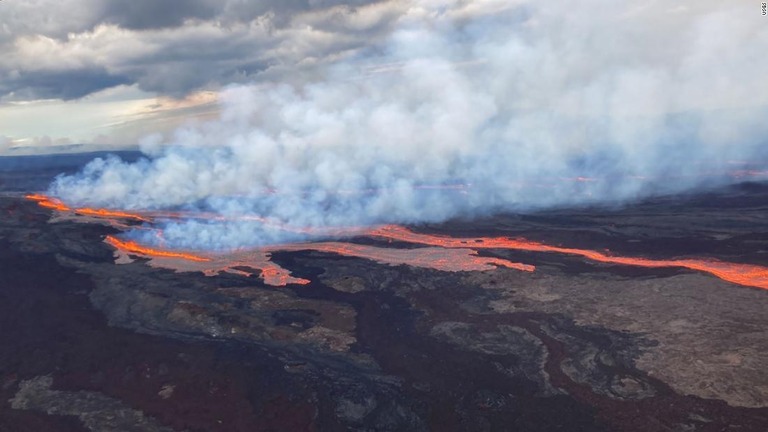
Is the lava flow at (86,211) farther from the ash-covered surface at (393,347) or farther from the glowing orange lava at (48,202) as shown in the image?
the ash-covered surface at (393,347)

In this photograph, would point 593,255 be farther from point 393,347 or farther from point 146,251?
point 146,251

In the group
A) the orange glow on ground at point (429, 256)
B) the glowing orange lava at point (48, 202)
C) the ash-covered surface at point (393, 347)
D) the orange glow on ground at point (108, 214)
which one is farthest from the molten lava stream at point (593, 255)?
the glowing orange lava at point (48, 202)

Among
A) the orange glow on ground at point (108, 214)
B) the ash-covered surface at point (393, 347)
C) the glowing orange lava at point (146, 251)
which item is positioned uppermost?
the orange glow on ground at point (108, 214)

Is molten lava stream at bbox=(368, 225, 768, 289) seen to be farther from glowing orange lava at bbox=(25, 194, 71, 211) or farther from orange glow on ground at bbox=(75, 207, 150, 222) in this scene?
glowing orange lava at bbox=(25, 194, 71, 211)

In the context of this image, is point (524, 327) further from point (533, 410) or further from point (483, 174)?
point (483, 174)

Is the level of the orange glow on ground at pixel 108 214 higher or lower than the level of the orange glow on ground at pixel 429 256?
higher

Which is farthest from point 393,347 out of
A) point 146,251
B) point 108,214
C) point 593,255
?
point 108,214

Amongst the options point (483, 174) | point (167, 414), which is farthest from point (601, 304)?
point (483, 174)
